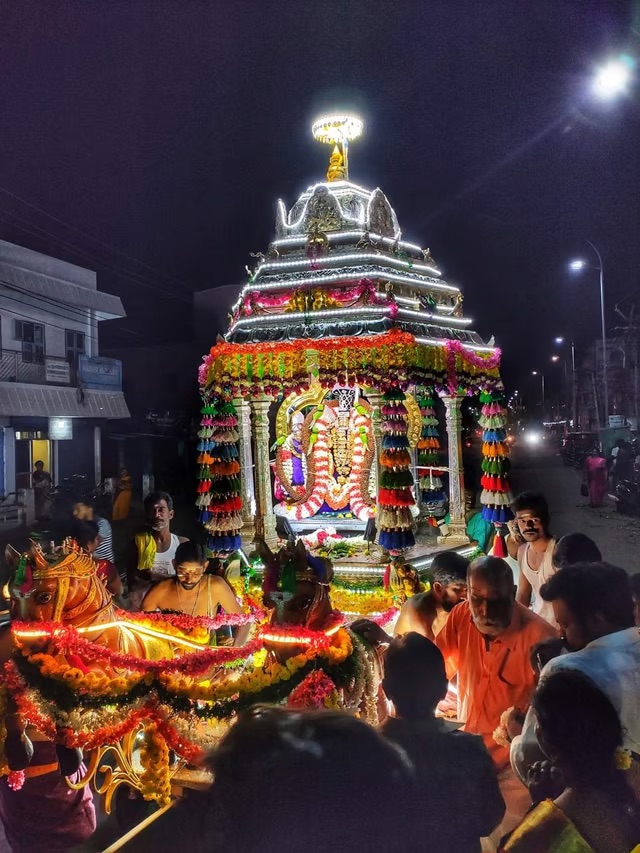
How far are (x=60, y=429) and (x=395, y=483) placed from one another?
1213 cm

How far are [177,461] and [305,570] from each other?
19800 millimetres

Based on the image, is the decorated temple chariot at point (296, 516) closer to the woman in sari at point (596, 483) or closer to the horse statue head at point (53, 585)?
the horse statue head at point (53, 585)

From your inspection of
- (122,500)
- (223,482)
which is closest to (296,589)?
(223,482)

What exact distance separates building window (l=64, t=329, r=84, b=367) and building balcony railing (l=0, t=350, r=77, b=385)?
0.51 metres

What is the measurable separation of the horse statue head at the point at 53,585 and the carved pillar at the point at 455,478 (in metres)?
7.14

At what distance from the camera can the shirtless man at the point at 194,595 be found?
5.47 meters

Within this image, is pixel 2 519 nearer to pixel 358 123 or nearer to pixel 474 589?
pixel 358 123

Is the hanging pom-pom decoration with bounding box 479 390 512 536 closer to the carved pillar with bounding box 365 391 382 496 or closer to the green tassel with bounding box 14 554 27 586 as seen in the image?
the carved pillar with bounding box 365 391 382 496

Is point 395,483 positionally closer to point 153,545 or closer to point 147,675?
point 153,545

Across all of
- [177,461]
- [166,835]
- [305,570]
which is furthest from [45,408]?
[166,835]

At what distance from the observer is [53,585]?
14.2ft

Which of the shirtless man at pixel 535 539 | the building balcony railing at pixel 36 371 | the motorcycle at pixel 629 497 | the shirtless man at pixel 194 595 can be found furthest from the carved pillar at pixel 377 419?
the building balcony railing at pixel 36 371

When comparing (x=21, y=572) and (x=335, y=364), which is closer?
(x=21, y=572)

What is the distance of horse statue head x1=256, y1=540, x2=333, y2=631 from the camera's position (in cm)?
415
